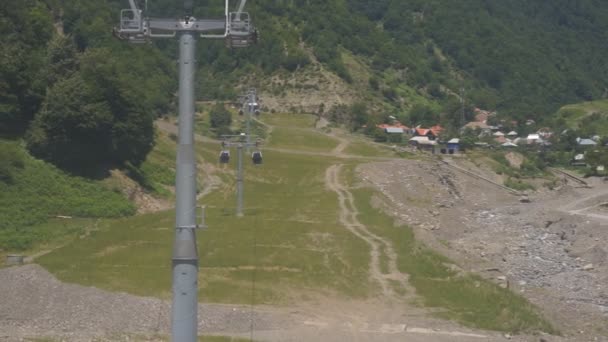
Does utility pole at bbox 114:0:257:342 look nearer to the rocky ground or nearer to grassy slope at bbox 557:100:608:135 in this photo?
the rocky ground

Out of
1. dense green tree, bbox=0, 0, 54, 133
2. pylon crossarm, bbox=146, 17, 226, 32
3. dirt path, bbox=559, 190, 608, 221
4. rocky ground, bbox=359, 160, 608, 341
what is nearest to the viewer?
pylon crossarm, bbox=146, 17, 226, 32

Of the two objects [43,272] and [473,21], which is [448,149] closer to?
[43,272]

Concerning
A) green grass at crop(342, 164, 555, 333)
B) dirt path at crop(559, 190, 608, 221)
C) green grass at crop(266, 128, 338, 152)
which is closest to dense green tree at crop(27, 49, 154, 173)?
green grass at crop(342, 164, 555, 333)

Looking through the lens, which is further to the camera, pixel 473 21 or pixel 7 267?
pixel 473 21

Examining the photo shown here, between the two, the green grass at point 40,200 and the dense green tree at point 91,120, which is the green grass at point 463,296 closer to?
the green grass at point 40,200

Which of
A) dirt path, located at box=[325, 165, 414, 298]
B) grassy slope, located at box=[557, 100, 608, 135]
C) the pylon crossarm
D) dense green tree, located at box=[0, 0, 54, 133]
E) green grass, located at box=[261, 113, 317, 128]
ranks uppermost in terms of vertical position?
the pylon crossarm

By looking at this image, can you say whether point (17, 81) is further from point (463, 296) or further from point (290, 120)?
point (290, 120)

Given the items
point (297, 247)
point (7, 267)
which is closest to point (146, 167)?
point (297, 247)
